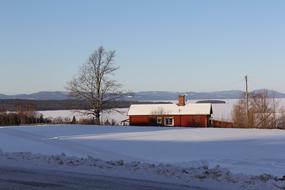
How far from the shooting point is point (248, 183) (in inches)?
458

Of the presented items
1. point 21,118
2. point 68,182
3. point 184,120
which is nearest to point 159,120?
point 184,120

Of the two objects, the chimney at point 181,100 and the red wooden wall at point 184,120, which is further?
the chimney at point 181,100

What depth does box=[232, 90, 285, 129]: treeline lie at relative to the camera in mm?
72688

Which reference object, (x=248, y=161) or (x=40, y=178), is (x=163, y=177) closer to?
(x=40, y=178)

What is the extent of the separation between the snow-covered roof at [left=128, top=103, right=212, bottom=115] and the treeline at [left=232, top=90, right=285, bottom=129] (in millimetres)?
4523

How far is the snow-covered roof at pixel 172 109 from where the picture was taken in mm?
77312

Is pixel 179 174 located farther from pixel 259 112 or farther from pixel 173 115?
pixel 259 112

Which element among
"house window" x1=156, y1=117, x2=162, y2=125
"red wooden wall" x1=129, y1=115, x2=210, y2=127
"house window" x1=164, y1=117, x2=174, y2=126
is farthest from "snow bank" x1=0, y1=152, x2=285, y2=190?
"house window" x1=156, y1=117, x2=162, y2=125

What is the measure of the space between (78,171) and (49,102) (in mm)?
160581

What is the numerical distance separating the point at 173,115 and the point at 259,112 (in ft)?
42.6

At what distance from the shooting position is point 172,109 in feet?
260

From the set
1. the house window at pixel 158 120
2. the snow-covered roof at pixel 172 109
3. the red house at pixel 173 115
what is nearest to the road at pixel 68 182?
the red house at pixel 173 115

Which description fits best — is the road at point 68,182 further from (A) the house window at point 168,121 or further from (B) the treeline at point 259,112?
(A) the house window at point 168,121

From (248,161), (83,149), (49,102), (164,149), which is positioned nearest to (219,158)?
(248,161)
